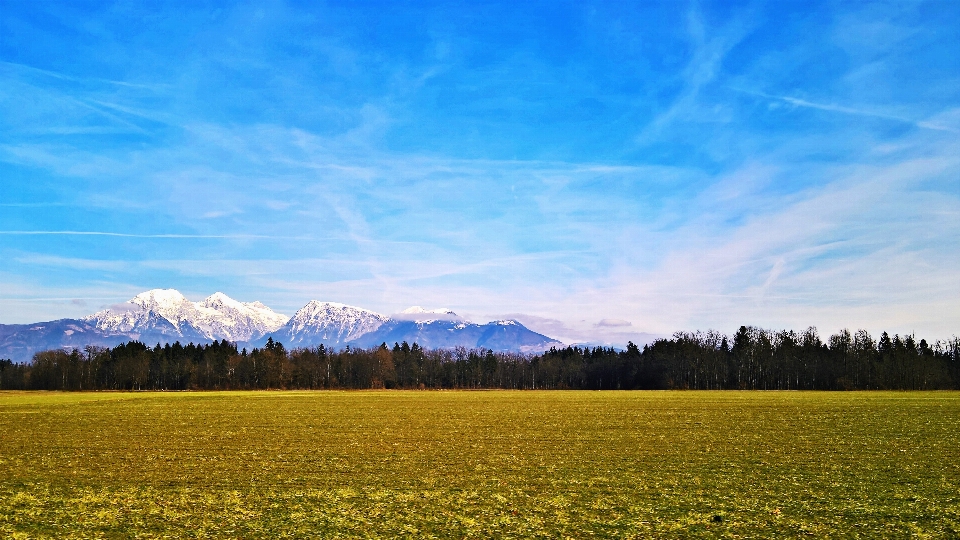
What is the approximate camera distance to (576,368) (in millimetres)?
175125

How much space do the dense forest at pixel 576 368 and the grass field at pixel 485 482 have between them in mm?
116150

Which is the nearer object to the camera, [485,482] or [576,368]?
[485,482]

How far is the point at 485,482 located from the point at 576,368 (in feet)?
531

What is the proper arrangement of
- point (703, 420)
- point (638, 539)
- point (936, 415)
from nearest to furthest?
point (638, 539) → point (703, 420) → point (936, 415)

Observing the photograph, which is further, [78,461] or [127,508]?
[78,461]

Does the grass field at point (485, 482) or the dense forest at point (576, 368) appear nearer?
the grass field at point (485, 482)

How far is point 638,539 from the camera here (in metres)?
11.3

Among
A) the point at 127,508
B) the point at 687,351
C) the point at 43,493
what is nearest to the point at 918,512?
the point at 127,508

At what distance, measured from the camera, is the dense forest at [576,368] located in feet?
440

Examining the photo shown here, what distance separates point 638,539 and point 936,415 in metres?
39.1

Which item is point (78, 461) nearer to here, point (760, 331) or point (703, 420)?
point (703, 420)

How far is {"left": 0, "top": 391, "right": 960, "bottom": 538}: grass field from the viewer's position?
489 inches

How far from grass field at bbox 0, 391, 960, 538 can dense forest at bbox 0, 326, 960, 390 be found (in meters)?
116

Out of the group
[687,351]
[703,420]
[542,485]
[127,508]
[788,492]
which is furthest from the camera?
[687,351]
